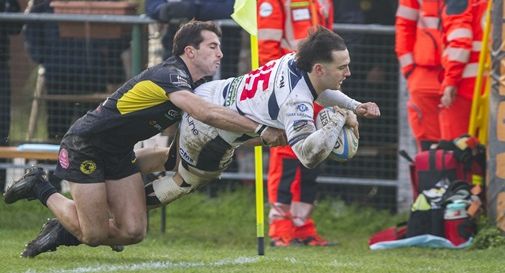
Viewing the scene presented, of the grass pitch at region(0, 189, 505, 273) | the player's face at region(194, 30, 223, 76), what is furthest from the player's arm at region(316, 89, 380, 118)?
the grass pitch at region(0, 189, 505, 273)

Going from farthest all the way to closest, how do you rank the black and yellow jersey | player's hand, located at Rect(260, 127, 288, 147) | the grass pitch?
the grass pitch
the black and yellow jersey
player's hand, located at Rect(260, 127, 288, 147)

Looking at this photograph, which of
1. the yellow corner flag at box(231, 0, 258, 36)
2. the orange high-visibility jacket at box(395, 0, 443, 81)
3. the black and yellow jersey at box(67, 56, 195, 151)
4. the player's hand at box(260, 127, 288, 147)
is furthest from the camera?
the orange high-visibility jacket at box(395, 0, 443, 81)

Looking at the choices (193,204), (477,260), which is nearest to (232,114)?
(477,260)

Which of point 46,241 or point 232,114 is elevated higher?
point 232,114

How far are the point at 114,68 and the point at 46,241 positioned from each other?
3.90 metres

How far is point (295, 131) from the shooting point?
845 cm

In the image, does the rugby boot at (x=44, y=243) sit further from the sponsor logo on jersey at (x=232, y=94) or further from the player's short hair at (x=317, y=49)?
the player's short hair at (x=317, y=49)

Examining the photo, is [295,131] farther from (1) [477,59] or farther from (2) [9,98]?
(2) [9,98]

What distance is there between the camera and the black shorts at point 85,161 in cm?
955

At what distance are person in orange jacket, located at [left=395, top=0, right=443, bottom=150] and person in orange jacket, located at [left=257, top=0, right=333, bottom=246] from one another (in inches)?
30.1

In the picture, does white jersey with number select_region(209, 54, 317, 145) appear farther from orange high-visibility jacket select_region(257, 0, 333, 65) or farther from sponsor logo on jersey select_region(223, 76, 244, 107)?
orange high-visibility jacket select_region(257, 0, 333, 65)

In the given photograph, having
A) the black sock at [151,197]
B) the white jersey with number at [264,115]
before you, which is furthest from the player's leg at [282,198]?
the white jersey with number at [264,115]

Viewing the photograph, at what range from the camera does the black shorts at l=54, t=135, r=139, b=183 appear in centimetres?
955

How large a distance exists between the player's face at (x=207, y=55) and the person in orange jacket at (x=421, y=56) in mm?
2902
